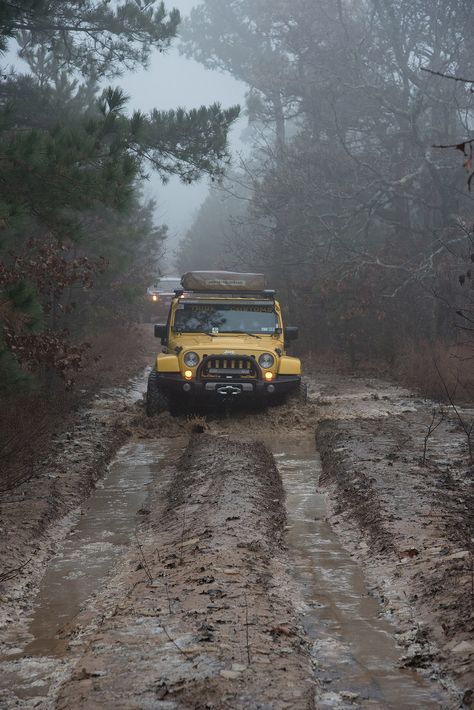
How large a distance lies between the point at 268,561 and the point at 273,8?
34.9m

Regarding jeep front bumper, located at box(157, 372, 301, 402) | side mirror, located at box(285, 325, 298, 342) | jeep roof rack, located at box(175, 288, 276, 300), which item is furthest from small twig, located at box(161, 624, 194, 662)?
jeep roof rack, located at box(175, 288, 276, 300)

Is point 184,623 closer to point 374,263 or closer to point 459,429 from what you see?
point 459,429

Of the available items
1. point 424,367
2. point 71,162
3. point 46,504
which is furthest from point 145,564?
point 424,367

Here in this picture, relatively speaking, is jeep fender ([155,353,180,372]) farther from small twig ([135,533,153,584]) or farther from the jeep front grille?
small twig ([135,533,153,584])

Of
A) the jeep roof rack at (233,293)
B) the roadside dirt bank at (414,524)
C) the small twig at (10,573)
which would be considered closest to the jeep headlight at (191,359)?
the jeep roof rack at (233,293)

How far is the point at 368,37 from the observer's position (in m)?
26.9

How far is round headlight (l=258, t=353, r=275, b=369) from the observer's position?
1380cm

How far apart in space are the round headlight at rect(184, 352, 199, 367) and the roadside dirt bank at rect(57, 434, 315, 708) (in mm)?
4967

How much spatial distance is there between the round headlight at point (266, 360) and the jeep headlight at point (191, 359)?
937mm

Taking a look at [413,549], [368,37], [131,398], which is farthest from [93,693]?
[368,37]

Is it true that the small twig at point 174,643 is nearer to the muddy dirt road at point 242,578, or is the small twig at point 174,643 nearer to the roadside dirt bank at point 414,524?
the muddy dirt road at point 242,578

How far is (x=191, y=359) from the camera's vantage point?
44.8 ft

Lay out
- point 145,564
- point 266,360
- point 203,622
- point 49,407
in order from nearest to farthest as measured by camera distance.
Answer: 1. point 203,622
2. point 145,564
3. point 266,360
4. point 49,407

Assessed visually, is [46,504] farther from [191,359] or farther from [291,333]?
[291,333]
